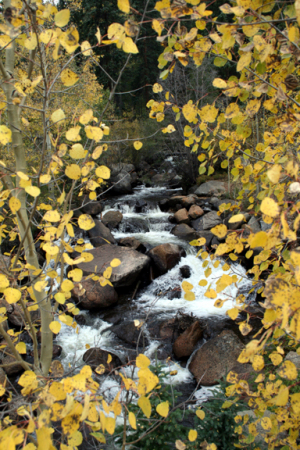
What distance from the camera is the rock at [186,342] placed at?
4315mm

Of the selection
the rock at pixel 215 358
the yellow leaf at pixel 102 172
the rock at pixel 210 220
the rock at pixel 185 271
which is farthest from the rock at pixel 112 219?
the yellow leaf at pixel 102 172

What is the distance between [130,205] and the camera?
445 inches

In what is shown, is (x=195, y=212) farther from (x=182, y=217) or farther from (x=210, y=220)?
(x=210, y=220)

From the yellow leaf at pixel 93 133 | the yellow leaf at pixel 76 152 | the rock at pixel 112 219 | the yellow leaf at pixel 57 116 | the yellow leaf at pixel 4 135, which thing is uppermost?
the yellow leaf at pixel 57 116

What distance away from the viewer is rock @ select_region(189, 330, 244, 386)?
3783 mm

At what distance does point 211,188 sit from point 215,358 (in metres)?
8.69

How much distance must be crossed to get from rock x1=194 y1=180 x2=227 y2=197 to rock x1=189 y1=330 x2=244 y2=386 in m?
7.94

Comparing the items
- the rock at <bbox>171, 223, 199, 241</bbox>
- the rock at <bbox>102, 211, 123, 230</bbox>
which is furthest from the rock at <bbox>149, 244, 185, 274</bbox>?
the rock at <bbox>102, 211, 123, 230</bbox>

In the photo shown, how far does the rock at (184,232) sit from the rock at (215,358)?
4.44 m

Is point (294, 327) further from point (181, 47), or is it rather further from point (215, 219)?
point (215, 219)

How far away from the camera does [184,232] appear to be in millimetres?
8695

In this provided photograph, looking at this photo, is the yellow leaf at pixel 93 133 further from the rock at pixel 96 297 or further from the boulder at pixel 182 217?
the boulder at pixel 182 217

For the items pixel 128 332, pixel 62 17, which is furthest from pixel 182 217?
pixel 62 17

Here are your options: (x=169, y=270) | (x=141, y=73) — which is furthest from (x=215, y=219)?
(x=141, y=73)
